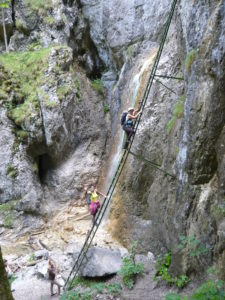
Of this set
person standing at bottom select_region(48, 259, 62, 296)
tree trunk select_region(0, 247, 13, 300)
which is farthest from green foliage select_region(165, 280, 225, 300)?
person standing at bottom select_region(48, 259, 62, 296)

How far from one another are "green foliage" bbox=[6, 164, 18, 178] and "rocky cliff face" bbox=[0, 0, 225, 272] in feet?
0.15

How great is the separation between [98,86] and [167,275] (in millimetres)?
13292

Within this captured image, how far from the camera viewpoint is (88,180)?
16812 millimetres

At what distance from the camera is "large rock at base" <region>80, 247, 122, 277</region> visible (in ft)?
33.7

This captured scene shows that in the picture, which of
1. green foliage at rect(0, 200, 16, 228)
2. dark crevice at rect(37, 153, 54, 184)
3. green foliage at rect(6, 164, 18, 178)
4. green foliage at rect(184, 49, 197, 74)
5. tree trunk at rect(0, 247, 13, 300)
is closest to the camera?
tree trunk at rect(0, 247, 13, 300)

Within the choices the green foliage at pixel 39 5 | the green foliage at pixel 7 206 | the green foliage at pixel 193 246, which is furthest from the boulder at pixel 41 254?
the green foliage at pixel 39 5

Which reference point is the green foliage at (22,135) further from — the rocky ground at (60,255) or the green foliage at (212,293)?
the green foliage at (212,293)

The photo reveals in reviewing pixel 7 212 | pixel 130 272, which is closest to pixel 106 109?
pixel 7 212

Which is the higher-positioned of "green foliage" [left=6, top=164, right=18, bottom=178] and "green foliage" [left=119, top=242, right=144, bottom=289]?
"green foliage" [left=6, top=164, right=18, bottom=178]

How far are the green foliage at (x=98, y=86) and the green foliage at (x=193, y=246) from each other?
13152 mm

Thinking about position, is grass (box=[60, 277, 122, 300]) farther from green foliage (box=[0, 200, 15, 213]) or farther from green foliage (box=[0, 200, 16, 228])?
green foliage (box=[0, 200, 15, 213])

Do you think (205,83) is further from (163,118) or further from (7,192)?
(7,192)

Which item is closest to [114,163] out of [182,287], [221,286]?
[182,287]

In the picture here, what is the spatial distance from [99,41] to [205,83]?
1429cm
